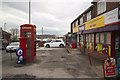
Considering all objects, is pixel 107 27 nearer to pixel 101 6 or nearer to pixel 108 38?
pixel 108 38

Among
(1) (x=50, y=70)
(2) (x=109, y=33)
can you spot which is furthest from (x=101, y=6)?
(1) (x=50, y=70)

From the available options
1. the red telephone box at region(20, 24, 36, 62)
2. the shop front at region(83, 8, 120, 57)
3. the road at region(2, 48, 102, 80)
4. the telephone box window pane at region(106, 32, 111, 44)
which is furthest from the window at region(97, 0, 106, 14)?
the red telephone box at region(20, 24, 36, 62)

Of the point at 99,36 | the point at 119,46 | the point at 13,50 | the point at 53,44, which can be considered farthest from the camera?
the point at 53,44

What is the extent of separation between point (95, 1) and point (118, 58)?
10505mm

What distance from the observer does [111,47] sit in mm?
13711

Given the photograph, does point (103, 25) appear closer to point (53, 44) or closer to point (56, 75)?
point (56, 75)

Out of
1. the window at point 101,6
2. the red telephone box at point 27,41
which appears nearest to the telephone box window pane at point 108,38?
the window at point 101,6

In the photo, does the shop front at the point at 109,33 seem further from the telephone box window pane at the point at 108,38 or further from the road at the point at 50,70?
the road at the point at 50,70

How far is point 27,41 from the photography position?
15.3 meters

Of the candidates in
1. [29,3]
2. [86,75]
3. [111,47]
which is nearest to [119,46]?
[111,47]

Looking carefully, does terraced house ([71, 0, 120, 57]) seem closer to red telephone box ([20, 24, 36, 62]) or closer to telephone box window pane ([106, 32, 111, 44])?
telephone box window pane ([106, 32, 111, 44])

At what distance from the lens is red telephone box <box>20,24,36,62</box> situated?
14.9m

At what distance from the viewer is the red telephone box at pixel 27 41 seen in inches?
588

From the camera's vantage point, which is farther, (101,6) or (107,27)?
(101,6)
